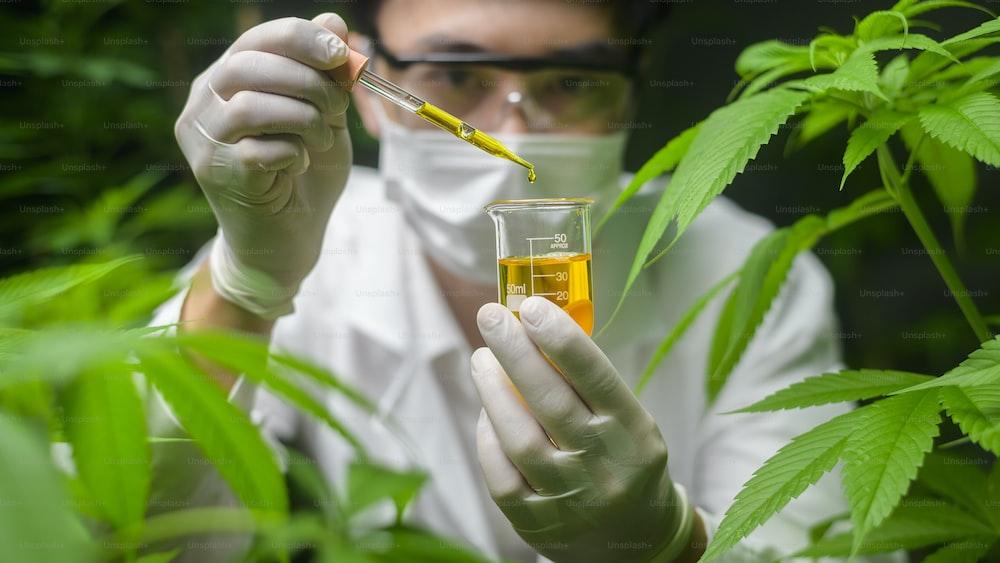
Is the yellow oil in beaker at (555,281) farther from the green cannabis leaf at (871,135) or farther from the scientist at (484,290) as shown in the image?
the green cannabis leaf at (871,135)

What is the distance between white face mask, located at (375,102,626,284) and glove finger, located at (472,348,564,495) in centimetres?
57

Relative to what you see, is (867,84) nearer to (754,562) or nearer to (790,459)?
(790,459)

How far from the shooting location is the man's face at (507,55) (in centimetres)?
135

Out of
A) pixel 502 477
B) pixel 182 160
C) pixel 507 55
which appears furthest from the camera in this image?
pixel 182 160

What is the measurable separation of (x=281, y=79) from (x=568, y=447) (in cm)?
51

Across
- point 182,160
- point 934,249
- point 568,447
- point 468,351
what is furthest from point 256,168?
point 182,160

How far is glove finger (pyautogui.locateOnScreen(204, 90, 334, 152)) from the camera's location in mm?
869

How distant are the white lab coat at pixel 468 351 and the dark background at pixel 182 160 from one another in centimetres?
36

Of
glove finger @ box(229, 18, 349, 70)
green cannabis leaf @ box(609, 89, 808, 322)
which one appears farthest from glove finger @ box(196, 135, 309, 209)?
green cannabis leaf @ box(609, 89, 808, 322)

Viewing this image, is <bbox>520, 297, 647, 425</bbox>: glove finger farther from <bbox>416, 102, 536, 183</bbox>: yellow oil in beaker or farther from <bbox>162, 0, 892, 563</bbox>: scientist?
<bbox>416, 102, 536, 183</bbox>: yellow oil in beaker

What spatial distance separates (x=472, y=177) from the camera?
4.57ft

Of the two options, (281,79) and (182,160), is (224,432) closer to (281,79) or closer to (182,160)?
(281,79)

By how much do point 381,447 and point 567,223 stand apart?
0.94 metres

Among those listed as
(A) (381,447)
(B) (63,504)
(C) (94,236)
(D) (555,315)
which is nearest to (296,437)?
(A) (381,447)
